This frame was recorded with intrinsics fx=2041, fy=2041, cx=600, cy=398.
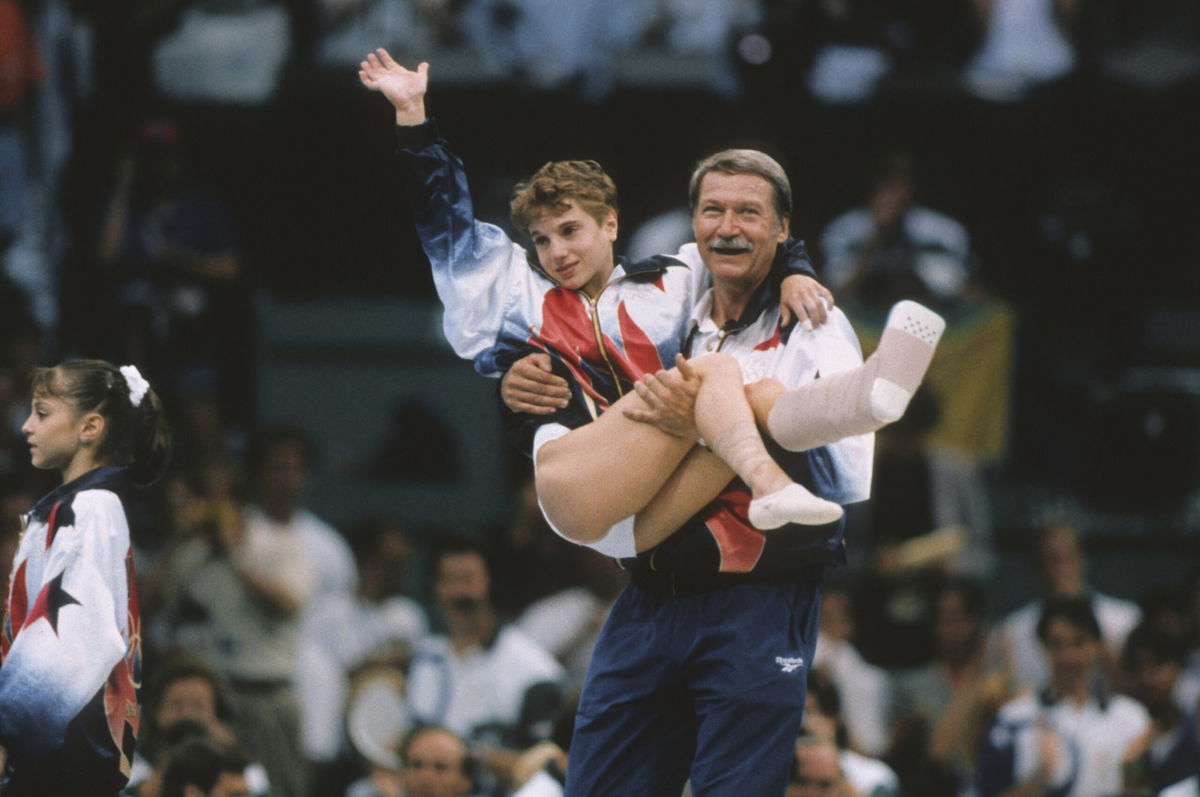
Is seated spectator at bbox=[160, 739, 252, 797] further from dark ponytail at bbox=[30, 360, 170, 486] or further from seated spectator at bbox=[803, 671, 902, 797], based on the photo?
seated spectator at bbox=[803, 671, 902, 797]

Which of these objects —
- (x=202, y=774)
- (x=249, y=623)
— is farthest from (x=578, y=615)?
(x=202, y=774)

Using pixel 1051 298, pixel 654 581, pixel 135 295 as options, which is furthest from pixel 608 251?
pixel 1051 298

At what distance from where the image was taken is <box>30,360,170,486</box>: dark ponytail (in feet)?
16.0

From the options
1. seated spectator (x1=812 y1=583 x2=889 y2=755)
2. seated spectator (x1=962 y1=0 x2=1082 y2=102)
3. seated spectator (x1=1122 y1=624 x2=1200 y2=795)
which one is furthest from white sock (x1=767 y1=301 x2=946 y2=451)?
seated spectator (x1=962 y1=0 x2=1082 y2=102)

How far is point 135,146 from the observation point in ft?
33.6

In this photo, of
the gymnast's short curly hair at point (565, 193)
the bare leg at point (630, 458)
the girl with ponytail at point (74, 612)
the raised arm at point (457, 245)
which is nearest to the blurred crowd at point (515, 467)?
the girl with ponytail at point (74, 612)

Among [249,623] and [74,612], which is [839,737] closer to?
[249,623]

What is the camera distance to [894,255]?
10070mm

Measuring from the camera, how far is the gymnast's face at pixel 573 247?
16.3ft

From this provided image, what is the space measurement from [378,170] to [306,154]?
0.41 meters

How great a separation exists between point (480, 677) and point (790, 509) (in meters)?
3.79

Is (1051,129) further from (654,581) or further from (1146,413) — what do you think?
(654,581)

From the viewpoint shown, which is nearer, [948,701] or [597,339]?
[597,339]

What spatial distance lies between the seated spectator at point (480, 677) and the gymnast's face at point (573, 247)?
9.95ft
